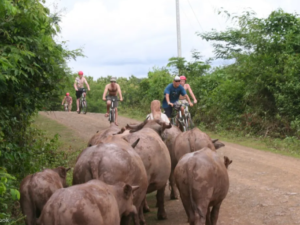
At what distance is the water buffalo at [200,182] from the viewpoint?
18.9 ft

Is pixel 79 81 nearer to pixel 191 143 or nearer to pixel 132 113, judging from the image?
pixel 132 113

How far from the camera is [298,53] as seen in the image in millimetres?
15516

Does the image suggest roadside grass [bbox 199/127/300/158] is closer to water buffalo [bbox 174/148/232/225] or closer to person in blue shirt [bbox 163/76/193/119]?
person in blue shirt [bbox 163/76/193/119]

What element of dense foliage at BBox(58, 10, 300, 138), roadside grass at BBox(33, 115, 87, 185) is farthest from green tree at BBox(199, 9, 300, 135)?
roadside grass at BBox(33, 115, 87, 185)

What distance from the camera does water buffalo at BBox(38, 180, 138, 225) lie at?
4133 mm

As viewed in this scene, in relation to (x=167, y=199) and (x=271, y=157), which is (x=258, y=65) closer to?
(x=271, y=157)

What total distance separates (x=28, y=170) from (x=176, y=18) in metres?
17.4

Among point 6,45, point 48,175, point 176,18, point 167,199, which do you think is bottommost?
point 167,199

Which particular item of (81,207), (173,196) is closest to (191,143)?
(173,196)

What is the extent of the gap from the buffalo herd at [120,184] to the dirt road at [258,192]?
41.9 inches

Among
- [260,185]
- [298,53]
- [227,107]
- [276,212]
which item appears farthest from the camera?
[227,107]

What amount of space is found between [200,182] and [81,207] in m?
2.01

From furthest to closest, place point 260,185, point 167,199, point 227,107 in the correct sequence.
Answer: point 227,107 → point 260,185 → point 167,199

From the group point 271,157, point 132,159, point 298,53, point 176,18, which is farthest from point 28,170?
point 176,18
